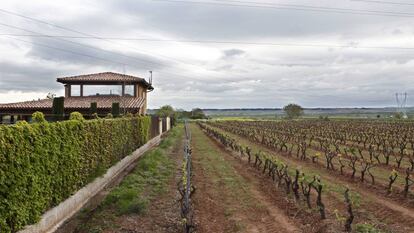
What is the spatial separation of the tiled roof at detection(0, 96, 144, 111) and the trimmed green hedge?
18.5m

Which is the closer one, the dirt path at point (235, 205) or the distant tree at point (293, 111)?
the dirt path at point (235, 205)

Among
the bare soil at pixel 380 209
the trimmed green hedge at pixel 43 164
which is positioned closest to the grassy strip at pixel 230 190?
the bare soil at pixel 380 209

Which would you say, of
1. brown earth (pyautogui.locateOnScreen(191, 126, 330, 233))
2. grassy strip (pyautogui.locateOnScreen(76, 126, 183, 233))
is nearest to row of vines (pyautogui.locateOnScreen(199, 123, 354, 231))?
brown earth (pyautogui.locateOnScreen(191, 126, 330, 233))

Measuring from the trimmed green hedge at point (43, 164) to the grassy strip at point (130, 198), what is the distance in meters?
0.83

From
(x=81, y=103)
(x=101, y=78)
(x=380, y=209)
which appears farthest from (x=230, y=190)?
(x=101, y=78)

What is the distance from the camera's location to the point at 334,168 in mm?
18938

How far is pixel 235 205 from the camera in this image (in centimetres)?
1155

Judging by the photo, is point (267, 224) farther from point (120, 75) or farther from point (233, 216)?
point (120, 75)

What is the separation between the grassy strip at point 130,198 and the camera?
32.0ft

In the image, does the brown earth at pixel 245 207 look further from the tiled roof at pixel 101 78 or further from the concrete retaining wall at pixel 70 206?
the tiled roof at pixel 101 78

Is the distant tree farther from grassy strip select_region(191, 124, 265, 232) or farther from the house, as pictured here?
grassy strip select_region(191, 124, 265, 232)

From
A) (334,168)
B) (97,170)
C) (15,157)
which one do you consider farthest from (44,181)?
(334,168)

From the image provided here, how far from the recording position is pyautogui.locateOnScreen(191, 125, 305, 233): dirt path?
31.5ft

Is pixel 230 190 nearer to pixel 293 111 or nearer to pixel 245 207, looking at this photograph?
pixel 245 207
